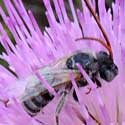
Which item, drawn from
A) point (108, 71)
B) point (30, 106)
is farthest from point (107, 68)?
point (30, 106)

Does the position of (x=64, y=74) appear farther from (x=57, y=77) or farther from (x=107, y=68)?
(x=107, y=68)

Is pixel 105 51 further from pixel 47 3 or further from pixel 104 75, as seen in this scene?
pixel 47 3

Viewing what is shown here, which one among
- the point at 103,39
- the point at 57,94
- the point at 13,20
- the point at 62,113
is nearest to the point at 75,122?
the point at 62,113

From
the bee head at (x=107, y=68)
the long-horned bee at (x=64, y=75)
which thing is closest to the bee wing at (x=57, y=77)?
the long-horned bee at (x=64, y=75)

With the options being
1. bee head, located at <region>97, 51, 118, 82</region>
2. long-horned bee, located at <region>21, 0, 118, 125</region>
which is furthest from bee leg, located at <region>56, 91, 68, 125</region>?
bee head, located at <region>97, 51, 118, 82</region>

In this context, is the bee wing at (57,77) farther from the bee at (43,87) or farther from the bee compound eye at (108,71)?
the bee compound eye at (108,71)

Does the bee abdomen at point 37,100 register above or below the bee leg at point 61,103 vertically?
above
